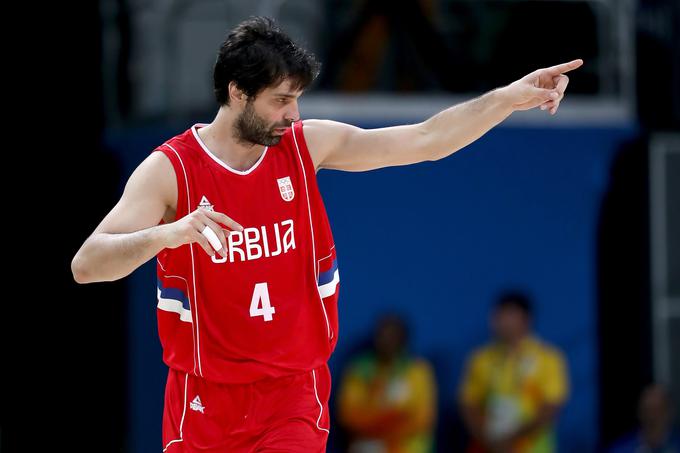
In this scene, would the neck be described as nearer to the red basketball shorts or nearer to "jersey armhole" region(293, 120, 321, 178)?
"jersey armhole" region(293, 120, 321, 178)

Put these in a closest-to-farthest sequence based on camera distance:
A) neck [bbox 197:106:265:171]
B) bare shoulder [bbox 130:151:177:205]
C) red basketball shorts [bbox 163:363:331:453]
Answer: bare shoulder [bbox 130:151:177:205] < red basketball shorts [bbox 163:363:331:453] < neck [bbox 197:106:265:171]

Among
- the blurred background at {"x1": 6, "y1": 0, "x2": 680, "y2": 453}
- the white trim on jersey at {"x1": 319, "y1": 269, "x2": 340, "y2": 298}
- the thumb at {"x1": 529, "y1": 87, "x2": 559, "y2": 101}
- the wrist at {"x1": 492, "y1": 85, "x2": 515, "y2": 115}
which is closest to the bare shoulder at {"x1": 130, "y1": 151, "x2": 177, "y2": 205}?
the white trim on jersey at {"x1": 319, "y1": 269, "x2": 340, "y2": 298}

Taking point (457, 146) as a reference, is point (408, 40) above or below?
above

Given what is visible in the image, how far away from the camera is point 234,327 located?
5785 mm

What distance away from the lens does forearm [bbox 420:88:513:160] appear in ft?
19.4

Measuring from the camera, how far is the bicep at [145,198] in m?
5.49

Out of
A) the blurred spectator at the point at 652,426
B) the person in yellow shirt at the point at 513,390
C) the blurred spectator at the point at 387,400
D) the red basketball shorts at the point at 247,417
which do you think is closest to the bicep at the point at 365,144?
the red basketball shorts at the point at 247,417

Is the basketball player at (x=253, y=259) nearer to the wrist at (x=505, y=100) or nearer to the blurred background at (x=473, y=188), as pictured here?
the wrist at (x=505, y=100)

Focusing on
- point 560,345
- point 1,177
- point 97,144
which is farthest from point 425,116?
point 1,177

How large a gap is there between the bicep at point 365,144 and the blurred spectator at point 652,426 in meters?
5.52

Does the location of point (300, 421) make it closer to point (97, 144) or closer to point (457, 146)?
point (457, 146)

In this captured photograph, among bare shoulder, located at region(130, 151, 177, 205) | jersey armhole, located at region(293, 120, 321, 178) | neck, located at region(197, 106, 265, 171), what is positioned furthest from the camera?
jersey armhole, located at region(293, 120, 321, 178)

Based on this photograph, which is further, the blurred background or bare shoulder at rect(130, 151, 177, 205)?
the blurred background

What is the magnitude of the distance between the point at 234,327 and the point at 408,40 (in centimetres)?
608
